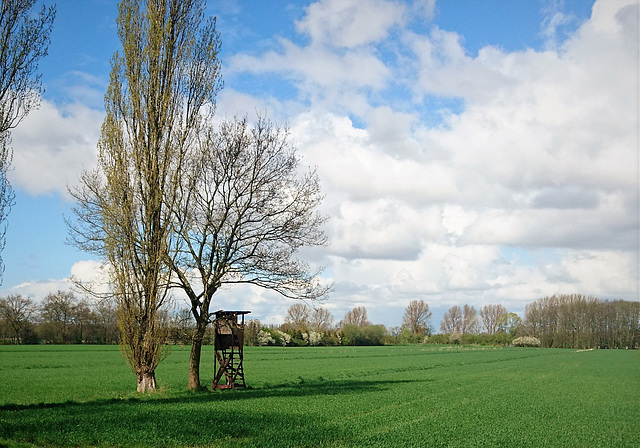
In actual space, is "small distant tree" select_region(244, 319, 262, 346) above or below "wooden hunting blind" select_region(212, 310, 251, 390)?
below

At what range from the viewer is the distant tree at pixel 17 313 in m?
83.7

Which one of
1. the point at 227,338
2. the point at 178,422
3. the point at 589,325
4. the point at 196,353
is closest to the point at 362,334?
the point at 589,325

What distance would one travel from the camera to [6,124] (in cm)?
1620

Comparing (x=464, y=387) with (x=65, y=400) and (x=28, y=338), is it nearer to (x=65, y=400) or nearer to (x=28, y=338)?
(x=65, y=400)

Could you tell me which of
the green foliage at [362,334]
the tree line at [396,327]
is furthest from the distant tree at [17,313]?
the green foliage at [362,334]

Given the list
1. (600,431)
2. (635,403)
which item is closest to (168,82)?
(600,431)

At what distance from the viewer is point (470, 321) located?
18075 cm

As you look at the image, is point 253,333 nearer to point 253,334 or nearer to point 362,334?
point 253,334

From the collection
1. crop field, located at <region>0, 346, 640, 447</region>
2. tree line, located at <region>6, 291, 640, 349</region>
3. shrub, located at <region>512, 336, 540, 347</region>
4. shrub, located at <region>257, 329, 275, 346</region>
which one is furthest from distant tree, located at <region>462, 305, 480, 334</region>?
crop field, located at <region>0, 346, 640, 447</region>

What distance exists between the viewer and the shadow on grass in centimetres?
1327

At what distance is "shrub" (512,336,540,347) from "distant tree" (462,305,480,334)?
152ft

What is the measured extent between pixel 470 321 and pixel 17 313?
14069 cm

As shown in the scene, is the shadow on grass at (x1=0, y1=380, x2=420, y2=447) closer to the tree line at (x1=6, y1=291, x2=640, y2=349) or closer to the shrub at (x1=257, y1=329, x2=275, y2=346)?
the tree line at (x1=6, y1=291, x2=640, y2=349)

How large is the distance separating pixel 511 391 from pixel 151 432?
2195cm
